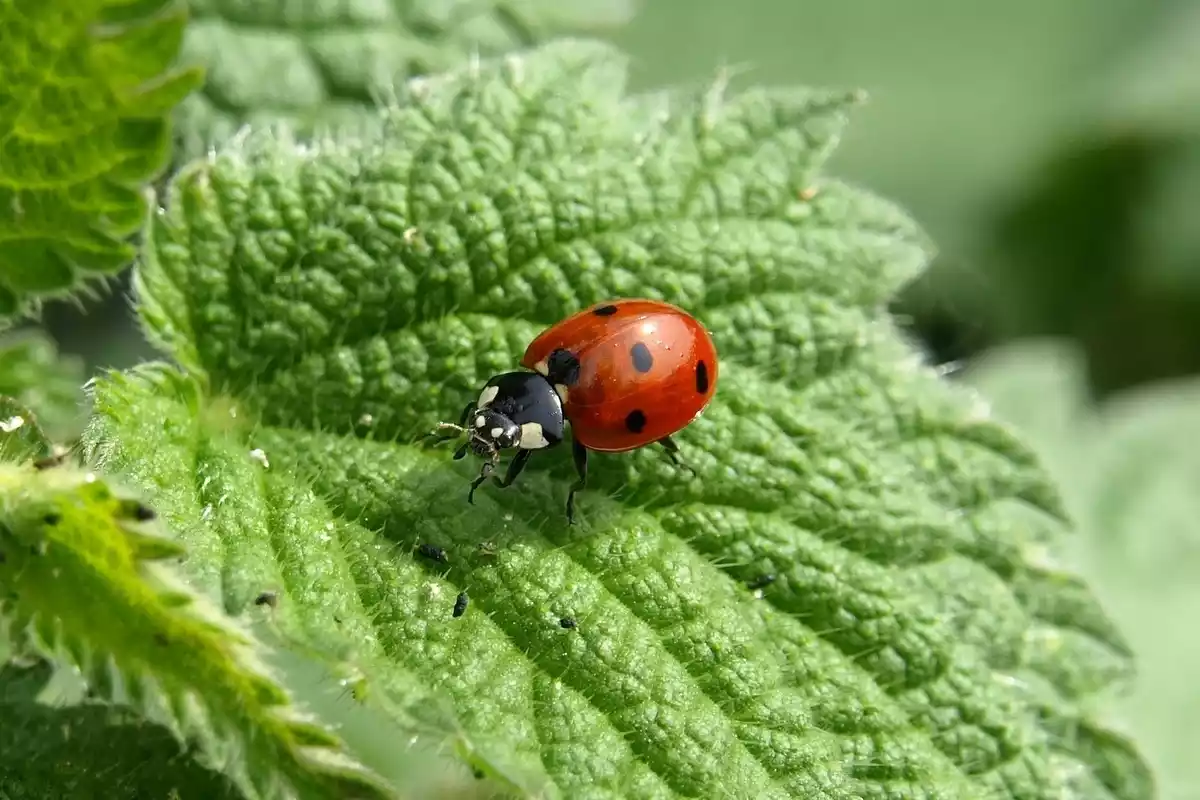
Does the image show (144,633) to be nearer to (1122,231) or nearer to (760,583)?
(760,583)

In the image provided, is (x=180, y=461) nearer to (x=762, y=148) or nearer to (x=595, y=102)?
(x=595, y=102)

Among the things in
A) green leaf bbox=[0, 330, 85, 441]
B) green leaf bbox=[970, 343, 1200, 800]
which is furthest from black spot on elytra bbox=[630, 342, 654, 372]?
green leaf bbox=[970, 343, 1200, 800]

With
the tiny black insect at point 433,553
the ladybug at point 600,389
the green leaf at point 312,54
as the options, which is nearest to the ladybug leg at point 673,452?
the ladybug at point 600,389

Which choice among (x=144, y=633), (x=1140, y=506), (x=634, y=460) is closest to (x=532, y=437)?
(x=634, y=460)

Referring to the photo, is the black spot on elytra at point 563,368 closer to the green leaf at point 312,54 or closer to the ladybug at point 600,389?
the ladybug at point 600,389

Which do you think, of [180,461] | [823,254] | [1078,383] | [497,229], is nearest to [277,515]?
[180,461]

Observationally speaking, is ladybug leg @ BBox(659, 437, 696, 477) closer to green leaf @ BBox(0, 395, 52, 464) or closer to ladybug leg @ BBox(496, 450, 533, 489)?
ladybug leg @ BBox(496, 450, 533, 489)

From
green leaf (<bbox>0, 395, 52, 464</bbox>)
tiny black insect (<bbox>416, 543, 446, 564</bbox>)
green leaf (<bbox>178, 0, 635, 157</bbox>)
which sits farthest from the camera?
green leaf (<bbox>178, 0, 635, 157</bbox>)
